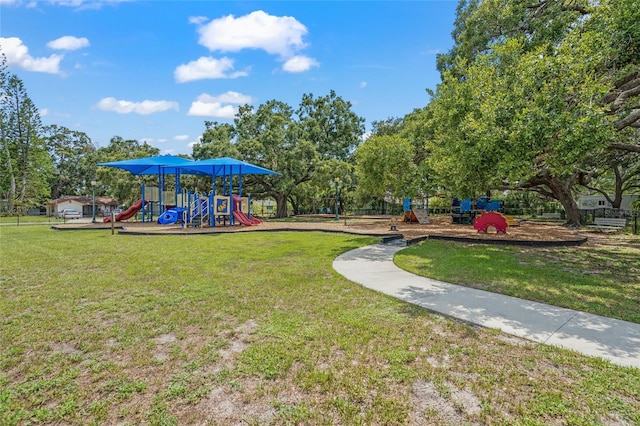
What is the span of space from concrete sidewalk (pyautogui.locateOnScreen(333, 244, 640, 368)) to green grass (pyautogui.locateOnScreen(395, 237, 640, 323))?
Answer: 0.42 metres

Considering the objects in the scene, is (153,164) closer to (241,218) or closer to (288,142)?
(241,218)

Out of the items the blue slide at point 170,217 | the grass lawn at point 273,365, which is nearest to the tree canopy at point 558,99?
the grass lawn at point 273,365

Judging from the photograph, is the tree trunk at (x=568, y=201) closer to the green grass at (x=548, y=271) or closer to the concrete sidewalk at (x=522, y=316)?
the green grass at (x=548, y=271)

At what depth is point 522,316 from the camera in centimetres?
418

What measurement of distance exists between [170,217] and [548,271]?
692 inches

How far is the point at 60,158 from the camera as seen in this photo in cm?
5634

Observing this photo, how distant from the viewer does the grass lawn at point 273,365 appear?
2301 mm

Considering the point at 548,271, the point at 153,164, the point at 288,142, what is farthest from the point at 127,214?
the point at 548,271

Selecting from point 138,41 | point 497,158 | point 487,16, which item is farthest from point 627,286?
point 138,41

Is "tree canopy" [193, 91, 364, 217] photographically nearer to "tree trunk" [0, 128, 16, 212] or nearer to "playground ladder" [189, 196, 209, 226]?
"playground ladder" [189, 196, 209, 226]

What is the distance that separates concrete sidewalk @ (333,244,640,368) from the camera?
3.32 m

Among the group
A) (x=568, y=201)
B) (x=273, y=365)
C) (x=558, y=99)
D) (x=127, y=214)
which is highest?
(x=558, y=99)

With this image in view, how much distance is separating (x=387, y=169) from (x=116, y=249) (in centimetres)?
Answer: 1274

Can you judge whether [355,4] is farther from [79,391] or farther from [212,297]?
[79,391]
